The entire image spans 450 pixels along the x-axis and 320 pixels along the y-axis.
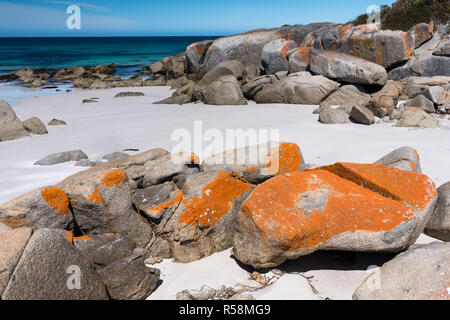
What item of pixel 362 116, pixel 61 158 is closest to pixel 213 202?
pixel 61 158

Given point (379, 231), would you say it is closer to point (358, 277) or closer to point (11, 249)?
point (358, 277)

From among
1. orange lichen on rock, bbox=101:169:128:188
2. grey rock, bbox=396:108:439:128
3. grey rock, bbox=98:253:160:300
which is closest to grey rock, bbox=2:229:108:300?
A: grey rock, bbox=98:253:160:300

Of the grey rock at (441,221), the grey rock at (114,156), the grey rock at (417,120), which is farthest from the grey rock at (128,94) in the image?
the grey rock at (441,221)

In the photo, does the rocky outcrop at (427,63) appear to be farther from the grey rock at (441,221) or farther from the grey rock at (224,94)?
the grey rock at (441,221)

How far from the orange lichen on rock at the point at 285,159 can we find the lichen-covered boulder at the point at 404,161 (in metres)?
1.21

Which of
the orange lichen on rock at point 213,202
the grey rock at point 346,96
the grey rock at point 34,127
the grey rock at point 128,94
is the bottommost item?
the orange lichen on rock at point 213,202

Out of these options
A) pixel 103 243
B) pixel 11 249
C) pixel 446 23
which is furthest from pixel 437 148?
pixel 446 23

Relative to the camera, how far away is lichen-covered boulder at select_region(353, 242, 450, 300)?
277cm

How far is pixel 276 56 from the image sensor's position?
15.7 metres

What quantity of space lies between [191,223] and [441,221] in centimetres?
285

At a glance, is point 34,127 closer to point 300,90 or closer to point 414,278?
point 300,90

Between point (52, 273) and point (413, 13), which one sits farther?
point (413, 13)

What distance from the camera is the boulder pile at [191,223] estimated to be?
9.38 ft
